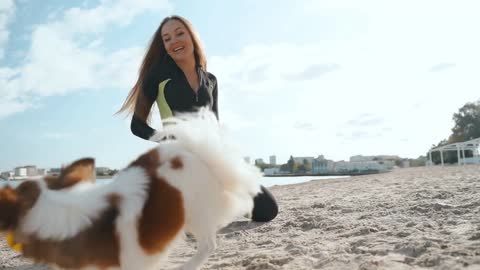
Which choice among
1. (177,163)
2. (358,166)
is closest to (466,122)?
(358,166)

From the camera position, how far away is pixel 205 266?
3.21m

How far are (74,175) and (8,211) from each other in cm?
37

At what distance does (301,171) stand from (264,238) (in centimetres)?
3937

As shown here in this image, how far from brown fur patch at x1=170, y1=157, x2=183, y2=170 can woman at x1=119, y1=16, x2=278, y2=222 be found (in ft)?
3.83

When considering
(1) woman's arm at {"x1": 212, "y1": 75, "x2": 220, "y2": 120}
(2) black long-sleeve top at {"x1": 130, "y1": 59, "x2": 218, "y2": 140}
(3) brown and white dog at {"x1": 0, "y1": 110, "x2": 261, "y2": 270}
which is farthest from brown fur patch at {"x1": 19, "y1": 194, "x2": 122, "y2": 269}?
(1) woman's arm at {"x1": 212, "y1": 75, "x2": 220, "y2": 120}

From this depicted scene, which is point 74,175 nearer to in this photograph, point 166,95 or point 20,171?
point 20,171

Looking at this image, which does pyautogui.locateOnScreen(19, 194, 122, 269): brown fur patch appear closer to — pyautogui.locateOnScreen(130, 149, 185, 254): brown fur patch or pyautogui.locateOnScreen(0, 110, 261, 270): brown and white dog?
pyautogui.locateOnScreen(0, 110, 261, 270): brown and white dog

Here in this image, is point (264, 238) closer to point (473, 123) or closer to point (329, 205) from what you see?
point (329, 205)

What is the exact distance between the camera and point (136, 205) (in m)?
2.30

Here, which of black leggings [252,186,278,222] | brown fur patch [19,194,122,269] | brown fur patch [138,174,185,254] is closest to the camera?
brown fur patch [19,194,122,269]

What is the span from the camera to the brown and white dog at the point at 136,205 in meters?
2.23

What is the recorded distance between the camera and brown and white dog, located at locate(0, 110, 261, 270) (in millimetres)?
2232

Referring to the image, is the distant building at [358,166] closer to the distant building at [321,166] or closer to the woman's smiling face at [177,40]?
the distant building at [321,166]

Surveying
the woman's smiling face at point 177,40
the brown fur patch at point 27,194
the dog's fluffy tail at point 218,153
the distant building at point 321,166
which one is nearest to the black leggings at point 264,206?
the dog's fluffy tail at point 218,153
